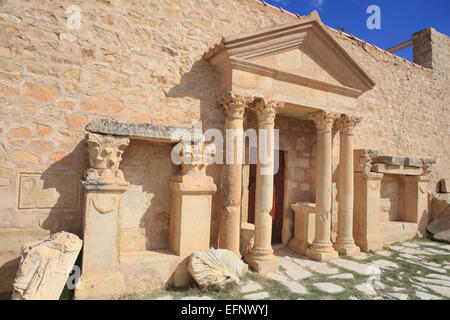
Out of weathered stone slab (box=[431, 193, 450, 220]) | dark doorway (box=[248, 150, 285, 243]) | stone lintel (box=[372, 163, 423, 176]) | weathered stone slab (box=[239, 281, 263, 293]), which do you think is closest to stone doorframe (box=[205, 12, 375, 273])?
weathered stone slab (box=[239, 281, 263, 293])

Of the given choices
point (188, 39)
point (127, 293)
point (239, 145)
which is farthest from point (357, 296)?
point (188, 39)

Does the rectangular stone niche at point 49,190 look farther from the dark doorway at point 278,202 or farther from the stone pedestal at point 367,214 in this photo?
the stone pedestal at point 367,214

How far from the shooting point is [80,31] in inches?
146

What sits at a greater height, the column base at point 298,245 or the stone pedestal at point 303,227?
the stone pedestal at point 303,227

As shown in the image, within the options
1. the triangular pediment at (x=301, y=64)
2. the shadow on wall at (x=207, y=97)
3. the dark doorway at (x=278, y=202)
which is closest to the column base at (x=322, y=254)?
the dark doorway at (x=278, y=202)

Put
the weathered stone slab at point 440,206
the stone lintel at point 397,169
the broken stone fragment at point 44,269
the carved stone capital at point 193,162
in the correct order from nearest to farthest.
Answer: the broken stone fragment at point 44,269 → the carved stone capital at point 193,162 → the stone lintel at point 397,169 → the weathered stone slab at point 440,206

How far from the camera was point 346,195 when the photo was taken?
5.63 meters

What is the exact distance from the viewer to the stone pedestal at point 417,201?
7.26 metres

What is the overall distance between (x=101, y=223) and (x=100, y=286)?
0.69 meters

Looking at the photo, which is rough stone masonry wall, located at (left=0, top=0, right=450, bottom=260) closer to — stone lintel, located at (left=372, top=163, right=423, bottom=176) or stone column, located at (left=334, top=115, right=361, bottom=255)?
stone column, located at (left=334, top=115, right=361, bottom=255)

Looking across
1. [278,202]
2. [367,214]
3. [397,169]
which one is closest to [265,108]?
[278,202]

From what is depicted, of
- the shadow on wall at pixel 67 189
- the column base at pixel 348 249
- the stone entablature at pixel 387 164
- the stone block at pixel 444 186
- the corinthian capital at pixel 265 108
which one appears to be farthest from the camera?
the stone block at pixel 444 186

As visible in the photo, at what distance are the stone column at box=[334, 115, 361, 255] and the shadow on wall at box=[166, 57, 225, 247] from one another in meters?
2.73

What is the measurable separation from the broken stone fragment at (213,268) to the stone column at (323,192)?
2.22m
